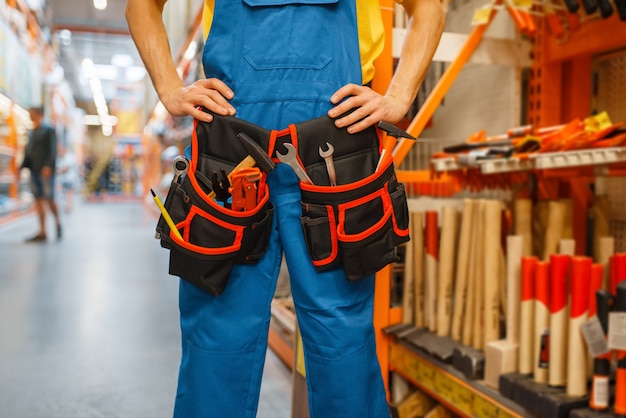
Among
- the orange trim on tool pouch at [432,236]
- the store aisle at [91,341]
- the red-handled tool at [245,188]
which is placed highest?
the red-handled tool at [245,188]

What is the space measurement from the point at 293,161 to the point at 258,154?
0.07 m

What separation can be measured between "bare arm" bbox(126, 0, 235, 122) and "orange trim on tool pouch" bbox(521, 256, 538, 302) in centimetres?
97

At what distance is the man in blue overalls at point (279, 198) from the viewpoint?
45.0 inches

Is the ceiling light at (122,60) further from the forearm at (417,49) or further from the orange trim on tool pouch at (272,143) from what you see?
the orange trim on tool pouch at (272,143)

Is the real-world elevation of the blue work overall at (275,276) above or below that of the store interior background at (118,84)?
below

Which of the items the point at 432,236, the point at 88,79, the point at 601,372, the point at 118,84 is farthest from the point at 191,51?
the point at 88,79

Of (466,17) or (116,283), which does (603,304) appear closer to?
(466,17)

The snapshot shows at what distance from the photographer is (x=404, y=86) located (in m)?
1.21

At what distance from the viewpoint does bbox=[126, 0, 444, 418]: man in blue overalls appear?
1.14 metres

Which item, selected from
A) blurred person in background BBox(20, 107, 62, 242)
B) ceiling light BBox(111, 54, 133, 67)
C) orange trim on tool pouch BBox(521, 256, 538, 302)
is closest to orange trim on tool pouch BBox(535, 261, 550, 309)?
orange trim on tool pouch BBox(521, 256, 538, 302)

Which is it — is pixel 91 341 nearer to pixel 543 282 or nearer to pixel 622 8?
pixel 543 282

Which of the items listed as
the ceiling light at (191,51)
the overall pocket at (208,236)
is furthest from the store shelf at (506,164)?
the ceiling light at (191,51)

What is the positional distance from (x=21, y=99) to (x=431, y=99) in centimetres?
885

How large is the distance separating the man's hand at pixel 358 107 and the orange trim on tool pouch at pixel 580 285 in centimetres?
69
